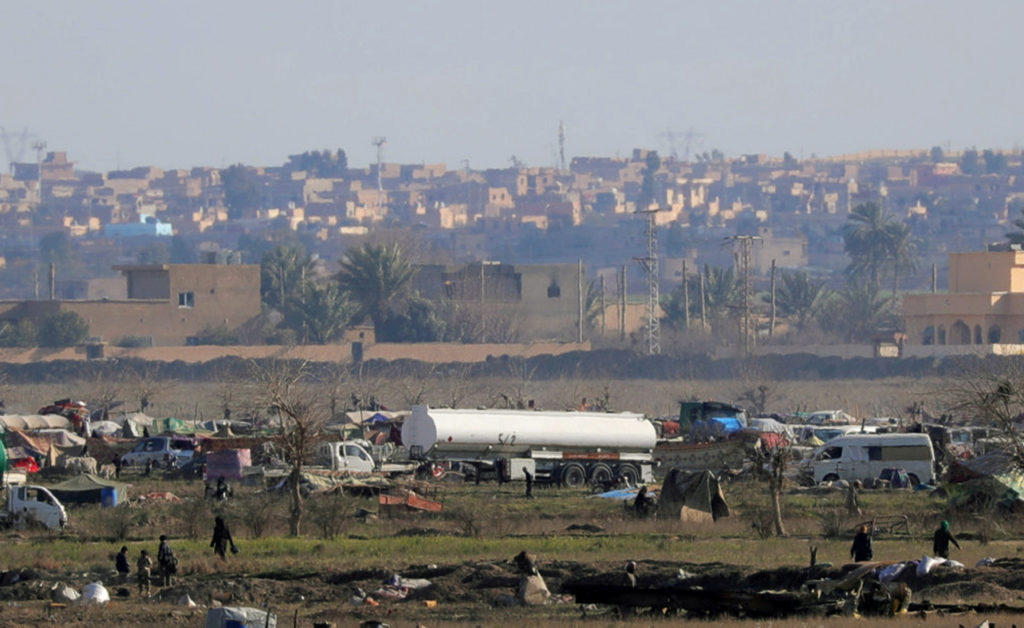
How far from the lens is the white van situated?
40562 mm

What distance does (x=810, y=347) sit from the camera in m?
94.6

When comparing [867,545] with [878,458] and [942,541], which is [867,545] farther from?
[878,458]

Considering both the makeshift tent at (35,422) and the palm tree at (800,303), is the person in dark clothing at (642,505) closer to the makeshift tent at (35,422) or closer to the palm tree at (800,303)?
the makeshift tent at (35,422)

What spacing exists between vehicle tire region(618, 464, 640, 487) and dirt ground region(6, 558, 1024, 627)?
56.1 feet

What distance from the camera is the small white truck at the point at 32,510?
104 ft

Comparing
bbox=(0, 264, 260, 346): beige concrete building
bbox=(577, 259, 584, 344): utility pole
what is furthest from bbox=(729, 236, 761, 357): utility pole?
bbox=(0, 264, 260, 346): beige concrete building

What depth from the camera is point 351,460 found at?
4344cm

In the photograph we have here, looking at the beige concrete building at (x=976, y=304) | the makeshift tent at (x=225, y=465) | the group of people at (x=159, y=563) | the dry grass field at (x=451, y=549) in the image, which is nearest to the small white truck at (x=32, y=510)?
the dry grass field at (x=451, y=549)

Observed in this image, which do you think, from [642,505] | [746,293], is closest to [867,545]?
[642,505]

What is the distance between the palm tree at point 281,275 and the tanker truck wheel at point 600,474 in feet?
218

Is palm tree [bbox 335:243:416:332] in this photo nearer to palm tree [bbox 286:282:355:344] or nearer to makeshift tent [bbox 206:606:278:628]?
palm tree [bbox 286:282:355:344]

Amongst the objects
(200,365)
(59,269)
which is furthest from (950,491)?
(59,269)

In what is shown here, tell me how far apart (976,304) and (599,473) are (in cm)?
4168

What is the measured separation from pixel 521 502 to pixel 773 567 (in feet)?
40.7
